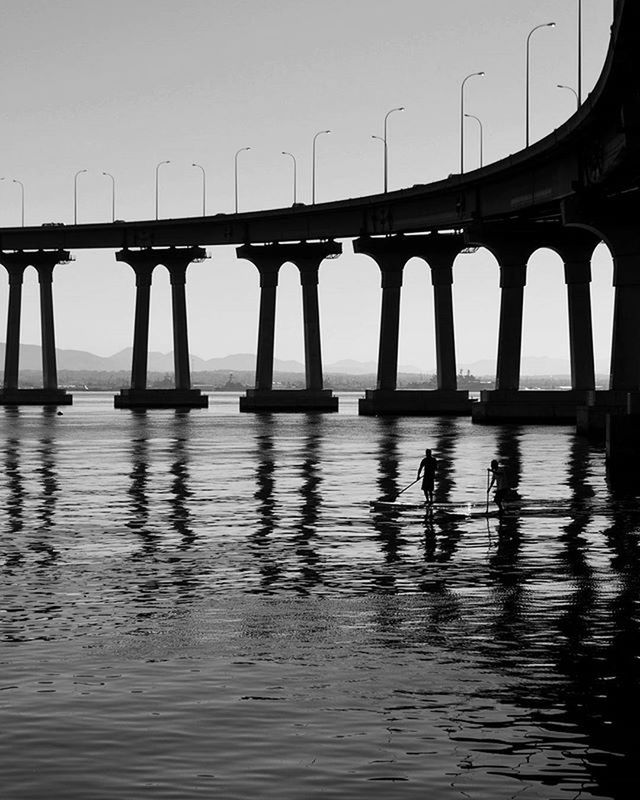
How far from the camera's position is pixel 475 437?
95812 millimetres

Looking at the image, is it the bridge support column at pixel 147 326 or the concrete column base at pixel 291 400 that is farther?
the bridge support column at pixel 147 326

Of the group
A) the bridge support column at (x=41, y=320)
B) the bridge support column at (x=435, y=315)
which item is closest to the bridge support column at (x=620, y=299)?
the bridge support column at (x=435, y=315)

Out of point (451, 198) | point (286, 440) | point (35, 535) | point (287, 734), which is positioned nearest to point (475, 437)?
point (286, 440)

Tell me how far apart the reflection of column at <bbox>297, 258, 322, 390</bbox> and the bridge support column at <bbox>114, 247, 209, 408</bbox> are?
51.0 feet

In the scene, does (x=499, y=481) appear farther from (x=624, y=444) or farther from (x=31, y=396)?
(x=31, y=396)

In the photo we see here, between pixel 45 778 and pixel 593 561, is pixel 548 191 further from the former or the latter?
pixel 45 778

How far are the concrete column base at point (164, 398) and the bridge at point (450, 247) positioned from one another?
0.78 feet

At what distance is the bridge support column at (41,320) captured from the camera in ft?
588

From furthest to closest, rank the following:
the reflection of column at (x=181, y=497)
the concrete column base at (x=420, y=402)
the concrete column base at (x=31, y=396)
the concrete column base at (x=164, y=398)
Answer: the concrete column base at (x=31, y=396), the concrete column base at (x=164, y=398), the concrete column base at (x=420, y=402), the reflection of column at (x=181, y=497)

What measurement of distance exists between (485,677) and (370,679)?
1.43 meters

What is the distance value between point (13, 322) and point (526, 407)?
85.8m

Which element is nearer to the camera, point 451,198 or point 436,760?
point 436,760

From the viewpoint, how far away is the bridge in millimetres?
77062

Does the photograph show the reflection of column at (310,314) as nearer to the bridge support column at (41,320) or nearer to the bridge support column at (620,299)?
the bridge support column at (41,320)
